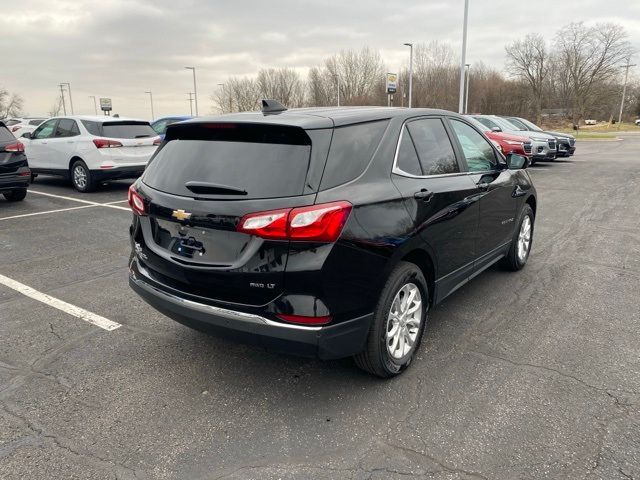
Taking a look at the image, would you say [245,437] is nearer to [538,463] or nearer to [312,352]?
[312,352]

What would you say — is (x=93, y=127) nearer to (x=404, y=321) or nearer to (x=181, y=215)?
(x=181, y=215)

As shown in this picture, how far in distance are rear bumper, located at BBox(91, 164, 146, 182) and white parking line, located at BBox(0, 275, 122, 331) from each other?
18.9 feet

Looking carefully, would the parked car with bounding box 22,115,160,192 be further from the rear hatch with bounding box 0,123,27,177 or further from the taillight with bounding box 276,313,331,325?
the taillight with bounding box 276,313,331,325

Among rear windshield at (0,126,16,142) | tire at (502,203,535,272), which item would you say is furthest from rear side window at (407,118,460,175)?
rear windshield at (0,126,16,142)

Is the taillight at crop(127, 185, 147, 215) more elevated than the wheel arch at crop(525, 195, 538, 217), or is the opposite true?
the taillight at crop(127, 185, 147, 215)

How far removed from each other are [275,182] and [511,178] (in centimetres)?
303

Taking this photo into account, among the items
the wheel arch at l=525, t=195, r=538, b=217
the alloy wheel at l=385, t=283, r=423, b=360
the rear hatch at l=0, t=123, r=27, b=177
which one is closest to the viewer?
the alloy wheel at l=385, t=283, r=423, b=360

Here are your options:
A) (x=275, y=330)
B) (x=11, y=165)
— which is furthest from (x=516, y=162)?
(x=11, y=165)

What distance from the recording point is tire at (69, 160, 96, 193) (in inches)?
418

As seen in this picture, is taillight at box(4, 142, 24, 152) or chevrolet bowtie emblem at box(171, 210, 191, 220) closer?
chevrolet bowtie emblem at box(171, 210, 191, 220)

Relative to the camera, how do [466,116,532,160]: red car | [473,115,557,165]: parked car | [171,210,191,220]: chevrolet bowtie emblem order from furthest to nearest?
1. [473,115,557,165]: parked car
2. [466,116,532,160]: red car
3. [171,210,191,220]: chevrolet bowtie emblem

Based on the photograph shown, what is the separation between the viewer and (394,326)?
10.1ft

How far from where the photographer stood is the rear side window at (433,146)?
346cm

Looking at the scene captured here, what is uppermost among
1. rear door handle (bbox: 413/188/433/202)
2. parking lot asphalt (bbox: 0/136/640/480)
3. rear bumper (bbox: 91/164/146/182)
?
rear door handle (bbox: 413/188/433/202)
